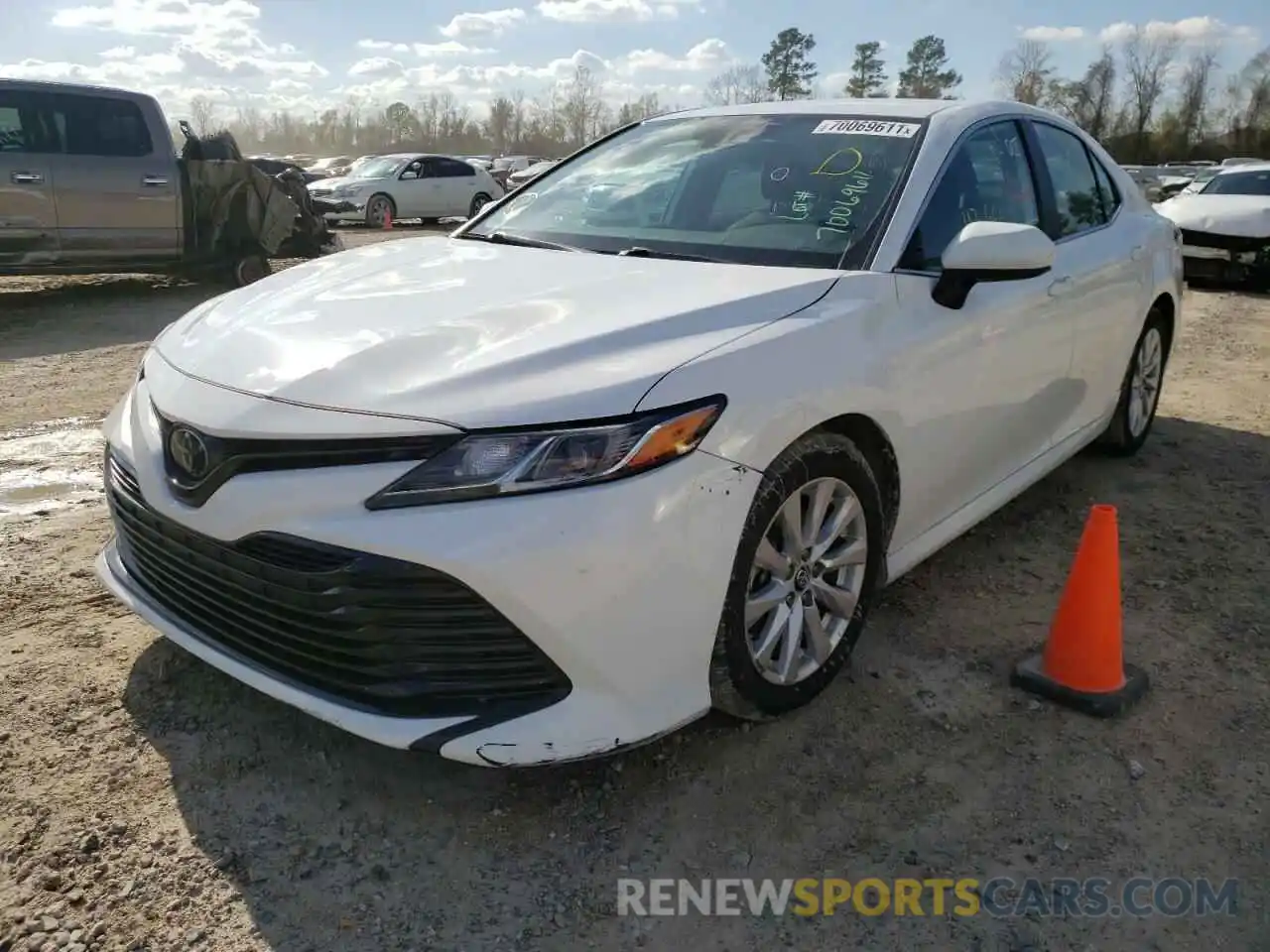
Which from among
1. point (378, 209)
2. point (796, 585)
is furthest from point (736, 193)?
point (378, 209)

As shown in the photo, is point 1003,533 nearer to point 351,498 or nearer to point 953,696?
point 953,696

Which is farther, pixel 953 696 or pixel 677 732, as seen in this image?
pixel 953 696

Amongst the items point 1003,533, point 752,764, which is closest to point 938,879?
point 752,764

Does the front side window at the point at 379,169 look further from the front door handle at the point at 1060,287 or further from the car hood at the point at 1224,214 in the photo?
the front door handle at the point at 1060,287

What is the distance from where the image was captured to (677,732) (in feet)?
8.94

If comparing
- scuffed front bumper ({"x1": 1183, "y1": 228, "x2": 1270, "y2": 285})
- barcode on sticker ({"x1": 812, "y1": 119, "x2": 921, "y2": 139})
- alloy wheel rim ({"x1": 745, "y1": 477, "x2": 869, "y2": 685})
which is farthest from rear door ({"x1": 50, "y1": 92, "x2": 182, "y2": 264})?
scuffed front bumper ({"x1": 1183, "y1": 228, "x2": 1270, "y2": 285})

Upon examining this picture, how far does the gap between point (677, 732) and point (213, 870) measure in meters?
1.15

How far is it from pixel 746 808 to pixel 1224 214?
1201 centimetres

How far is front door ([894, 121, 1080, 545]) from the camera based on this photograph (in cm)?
295

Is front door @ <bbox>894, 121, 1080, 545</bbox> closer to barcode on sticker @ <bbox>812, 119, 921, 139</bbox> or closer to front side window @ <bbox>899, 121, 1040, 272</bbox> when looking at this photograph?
front side window @ <bbox>899, 121, 1040, 272</bbox>

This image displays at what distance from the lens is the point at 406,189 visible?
20.2 meters

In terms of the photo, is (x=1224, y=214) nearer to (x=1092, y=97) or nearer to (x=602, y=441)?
(x=602, y=441)

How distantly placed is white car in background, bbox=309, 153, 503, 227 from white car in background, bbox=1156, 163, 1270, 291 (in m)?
13.4

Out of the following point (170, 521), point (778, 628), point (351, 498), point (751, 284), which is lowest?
point (778, 628)
